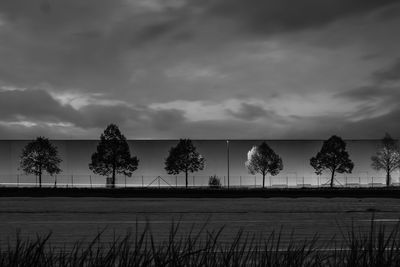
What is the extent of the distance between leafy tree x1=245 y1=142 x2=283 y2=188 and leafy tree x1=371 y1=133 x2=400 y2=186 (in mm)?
10738

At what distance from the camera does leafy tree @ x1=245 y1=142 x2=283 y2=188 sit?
6275 centimetres

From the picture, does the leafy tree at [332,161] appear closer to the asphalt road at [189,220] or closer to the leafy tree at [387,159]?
the leafy tree at [387,159]

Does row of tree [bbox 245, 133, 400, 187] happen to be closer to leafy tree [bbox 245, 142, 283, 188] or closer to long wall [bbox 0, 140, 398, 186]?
leafy tree [bbox 245, 142, 283, 188]

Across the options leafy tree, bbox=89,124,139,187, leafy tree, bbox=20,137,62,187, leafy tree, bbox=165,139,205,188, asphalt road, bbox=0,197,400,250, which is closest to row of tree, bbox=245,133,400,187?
leafy tree, bbox=165,139,205,188

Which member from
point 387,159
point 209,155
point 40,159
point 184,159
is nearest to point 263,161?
point 209,155

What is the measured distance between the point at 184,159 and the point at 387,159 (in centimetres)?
2270

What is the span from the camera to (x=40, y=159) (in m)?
62.3

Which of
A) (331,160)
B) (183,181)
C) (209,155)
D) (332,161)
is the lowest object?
(183,181)

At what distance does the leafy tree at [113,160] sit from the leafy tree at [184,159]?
12.8 ft

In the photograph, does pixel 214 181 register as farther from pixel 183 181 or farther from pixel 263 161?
pixel 183 181

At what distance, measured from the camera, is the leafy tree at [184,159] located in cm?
6319

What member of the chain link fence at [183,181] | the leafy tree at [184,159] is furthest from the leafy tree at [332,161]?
the leafy tree at [184,159]

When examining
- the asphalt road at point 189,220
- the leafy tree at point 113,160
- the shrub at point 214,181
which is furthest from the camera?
the leafy tree at point 113,160

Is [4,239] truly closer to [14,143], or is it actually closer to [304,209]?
[304,209]
